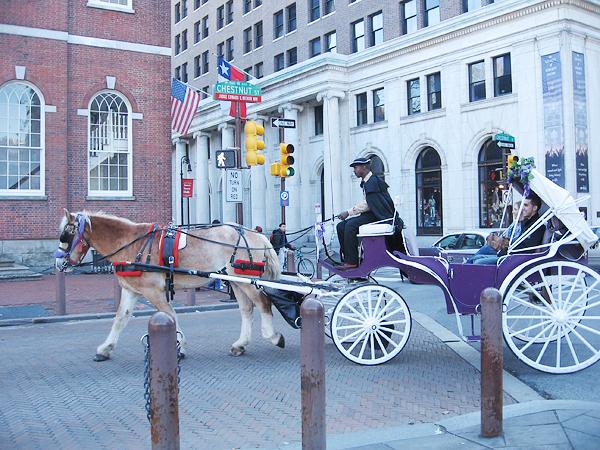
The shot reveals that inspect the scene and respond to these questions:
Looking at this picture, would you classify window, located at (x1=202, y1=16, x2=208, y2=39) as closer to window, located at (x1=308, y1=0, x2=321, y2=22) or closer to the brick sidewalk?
window, located at (x1=308, y1=0, x2=321, y2=22)

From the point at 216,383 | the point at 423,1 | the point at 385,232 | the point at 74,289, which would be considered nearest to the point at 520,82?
the point at 423,1

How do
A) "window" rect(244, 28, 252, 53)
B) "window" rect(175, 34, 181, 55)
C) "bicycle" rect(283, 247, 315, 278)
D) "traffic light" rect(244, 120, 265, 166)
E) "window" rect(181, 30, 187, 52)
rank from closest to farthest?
"traffic light" rect(244, 120, 265, 166) < "bicycle" rect(283, 247, 315, 278) < "window" rect(244, 28, 252, 53) < "window" rect(181, 30, 187, 52) < "window" rect(175, 34, 181, 55)

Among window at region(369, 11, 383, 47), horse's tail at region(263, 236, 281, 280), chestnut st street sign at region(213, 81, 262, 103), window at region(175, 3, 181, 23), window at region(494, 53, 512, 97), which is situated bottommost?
horse's tail at region(263, 236, 281, 280)

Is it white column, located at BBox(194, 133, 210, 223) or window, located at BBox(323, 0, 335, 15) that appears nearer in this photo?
window, located at BBox(323, 0, 335, 15)

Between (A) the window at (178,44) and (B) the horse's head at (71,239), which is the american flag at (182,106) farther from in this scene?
(A) the window at (178,44)

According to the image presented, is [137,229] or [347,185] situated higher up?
[347,185]

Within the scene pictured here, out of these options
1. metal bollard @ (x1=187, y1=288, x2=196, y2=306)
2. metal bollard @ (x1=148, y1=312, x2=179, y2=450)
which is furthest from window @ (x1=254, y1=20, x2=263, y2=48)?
metal bollard @ (x1=148, y1=312, x2=179, y2=450)

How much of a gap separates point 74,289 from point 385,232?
11.9 metres

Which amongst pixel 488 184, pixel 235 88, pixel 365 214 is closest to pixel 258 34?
pixel 488 184

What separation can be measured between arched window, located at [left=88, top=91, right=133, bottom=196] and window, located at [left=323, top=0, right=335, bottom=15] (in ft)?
79.0

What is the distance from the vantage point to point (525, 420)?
516cm

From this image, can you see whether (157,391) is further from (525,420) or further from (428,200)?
(428,200)

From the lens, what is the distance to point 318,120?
43906 mm

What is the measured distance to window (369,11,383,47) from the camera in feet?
128
